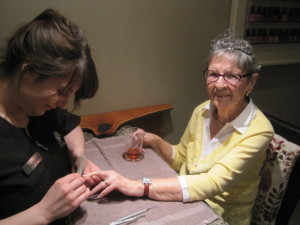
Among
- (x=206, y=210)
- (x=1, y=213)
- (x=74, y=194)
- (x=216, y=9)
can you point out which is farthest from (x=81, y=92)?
(x=216, y=9)

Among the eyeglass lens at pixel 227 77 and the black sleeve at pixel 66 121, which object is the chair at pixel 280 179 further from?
the black sleeve at pixel 66 121

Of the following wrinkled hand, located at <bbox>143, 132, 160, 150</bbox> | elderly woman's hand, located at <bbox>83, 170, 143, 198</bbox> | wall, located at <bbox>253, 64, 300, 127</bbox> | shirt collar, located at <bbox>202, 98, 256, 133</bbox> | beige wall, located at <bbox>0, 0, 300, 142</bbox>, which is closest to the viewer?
elderly woman's hand, located at <bbox>83, 170, 143, 198</bbox>

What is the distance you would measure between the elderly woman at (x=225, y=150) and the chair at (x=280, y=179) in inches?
3.2

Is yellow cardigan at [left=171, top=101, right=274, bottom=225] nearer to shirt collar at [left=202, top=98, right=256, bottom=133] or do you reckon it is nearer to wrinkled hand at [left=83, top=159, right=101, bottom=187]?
shirt collar at [left=202, top=98, right=256, bottom=133]

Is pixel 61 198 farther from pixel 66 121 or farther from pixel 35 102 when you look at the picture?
pixel 66 121

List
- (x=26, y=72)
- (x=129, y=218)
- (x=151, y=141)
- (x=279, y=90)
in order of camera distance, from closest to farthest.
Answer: (x=26, y=72) < (x=129, y=218) < (x=151, y=141) < (x=279, y=90)

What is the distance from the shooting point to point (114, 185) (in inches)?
42.3

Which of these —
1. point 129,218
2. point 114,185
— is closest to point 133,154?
point 114,185

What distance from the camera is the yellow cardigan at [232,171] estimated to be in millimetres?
1158

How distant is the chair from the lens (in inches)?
51.1

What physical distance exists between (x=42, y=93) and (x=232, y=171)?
86cm

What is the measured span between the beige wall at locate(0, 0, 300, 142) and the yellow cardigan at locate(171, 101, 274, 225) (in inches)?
32.6

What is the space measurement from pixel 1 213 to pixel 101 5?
1451mm

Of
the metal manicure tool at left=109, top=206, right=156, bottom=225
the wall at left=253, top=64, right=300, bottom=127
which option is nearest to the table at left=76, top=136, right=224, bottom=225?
the metal manicure tool at left=109, top=206, right=156, bottom=225
